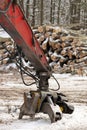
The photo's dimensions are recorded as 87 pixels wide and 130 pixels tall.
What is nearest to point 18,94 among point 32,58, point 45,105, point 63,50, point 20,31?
point 45,105

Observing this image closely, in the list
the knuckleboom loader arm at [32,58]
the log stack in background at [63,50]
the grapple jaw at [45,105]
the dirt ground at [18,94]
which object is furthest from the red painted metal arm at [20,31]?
the log stack in background at [63,50]

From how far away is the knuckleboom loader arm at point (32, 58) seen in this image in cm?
607

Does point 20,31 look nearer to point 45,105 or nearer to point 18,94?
point 45,105

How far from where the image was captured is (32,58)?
706 centimetres

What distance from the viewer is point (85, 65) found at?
688 inches

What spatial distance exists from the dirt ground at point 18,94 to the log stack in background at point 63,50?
1.20m

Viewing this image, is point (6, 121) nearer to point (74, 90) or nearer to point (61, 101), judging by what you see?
point (61, 101)

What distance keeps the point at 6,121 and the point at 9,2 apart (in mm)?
2700

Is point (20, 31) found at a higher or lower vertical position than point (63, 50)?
higher

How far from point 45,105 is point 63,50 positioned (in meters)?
A: 11.2

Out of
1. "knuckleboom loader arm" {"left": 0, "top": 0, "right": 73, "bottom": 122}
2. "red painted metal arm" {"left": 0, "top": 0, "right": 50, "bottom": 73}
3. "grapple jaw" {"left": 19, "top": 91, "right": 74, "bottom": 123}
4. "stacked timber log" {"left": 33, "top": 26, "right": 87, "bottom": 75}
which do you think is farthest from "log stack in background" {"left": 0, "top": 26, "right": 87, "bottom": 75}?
"red painted metal arm" {"left": 0, "top": 0, "right": 50, "bottom": 73}

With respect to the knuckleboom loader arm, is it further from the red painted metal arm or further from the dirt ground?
the dirt ground

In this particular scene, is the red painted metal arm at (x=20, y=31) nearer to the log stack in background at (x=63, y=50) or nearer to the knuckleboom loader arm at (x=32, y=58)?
the knuckleboom loader arm at (x=32, y=58)

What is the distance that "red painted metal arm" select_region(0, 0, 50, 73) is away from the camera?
5.89 meters
